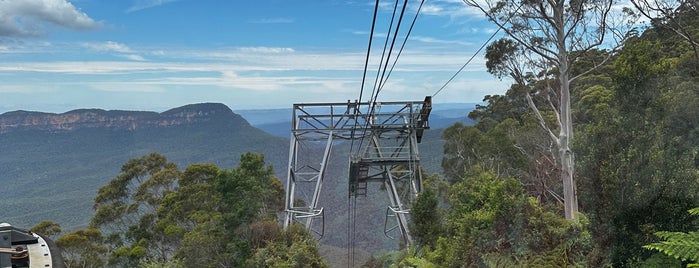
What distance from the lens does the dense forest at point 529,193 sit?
5453 millimetres

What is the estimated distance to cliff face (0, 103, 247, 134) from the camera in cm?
12375

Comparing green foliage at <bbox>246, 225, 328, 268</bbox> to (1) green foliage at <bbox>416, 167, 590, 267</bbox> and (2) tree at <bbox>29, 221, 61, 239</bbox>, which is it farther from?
(2) tree at <bbox>29, 221, 61, 239</bbox>

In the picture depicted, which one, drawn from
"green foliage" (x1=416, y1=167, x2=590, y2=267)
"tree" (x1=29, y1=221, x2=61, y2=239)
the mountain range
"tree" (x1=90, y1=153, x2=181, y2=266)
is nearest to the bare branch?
"green foliage" (x1=416, y1=167, x2=590, y2=267)

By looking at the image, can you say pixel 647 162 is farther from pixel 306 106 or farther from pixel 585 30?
pixel 306 106

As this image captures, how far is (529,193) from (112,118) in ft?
461

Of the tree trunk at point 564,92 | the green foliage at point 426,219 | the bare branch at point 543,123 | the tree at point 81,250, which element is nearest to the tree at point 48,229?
the tree at point 81,250

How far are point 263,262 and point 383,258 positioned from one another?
16.3 ft

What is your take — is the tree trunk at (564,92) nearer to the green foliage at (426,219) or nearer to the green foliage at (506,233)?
the green foliage at (506,233)

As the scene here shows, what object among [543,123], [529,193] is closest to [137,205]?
[529,193]

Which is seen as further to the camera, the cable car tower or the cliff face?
the cliff face

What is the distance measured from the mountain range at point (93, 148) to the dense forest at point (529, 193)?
32468 mm

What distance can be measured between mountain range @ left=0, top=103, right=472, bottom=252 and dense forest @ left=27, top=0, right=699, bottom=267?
32468 mm

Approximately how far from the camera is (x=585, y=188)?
6.30 metres

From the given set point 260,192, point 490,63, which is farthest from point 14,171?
point 490,63
